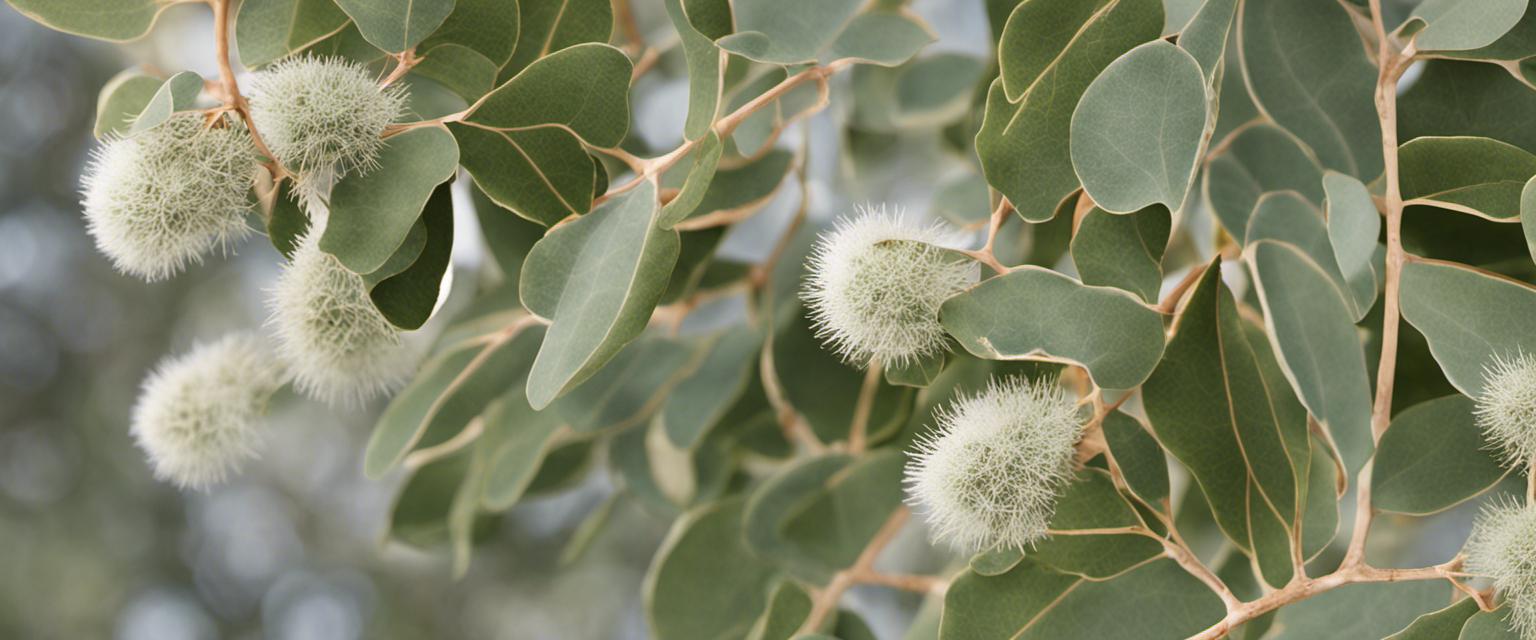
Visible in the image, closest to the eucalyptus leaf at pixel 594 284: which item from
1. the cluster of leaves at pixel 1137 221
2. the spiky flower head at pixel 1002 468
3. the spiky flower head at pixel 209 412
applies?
the cluster of leaves at pixel 1137 221

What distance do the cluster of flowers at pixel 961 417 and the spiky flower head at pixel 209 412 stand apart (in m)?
0.31

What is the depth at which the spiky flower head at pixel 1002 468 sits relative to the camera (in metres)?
0.41

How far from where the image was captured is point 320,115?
1.32 feet

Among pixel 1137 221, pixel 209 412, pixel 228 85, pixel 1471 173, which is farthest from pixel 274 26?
pixel 1471 173

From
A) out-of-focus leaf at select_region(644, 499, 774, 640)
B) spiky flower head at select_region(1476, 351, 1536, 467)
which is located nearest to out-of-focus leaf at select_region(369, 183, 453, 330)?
out-of-focus leaf at select_region(644, 499, 774, 640)

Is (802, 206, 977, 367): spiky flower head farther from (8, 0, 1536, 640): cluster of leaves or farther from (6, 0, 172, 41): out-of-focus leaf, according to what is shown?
(6, 0, 172, 41): out-of-focus leaf

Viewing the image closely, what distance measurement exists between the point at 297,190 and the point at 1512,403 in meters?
0.39

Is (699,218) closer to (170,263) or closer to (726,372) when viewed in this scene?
(726,372)

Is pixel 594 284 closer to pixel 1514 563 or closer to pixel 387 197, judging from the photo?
pixel 387 197

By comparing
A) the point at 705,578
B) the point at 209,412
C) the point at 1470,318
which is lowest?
the point at 705,578

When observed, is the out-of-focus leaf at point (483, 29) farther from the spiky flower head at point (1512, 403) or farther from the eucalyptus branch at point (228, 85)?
the spiky flower head at point (1512, 403)

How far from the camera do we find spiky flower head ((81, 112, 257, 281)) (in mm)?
415

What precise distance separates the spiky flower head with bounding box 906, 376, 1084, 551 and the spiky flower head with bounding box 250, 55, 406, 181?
22 cm

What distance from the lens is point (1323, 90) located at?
495 millimetres
